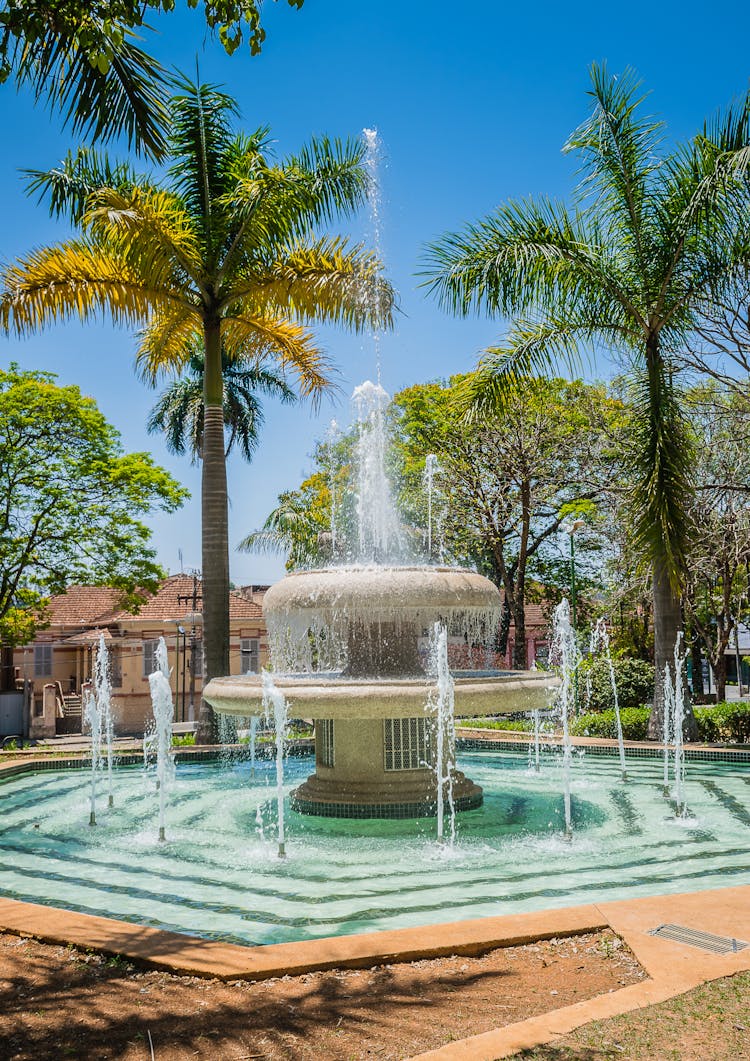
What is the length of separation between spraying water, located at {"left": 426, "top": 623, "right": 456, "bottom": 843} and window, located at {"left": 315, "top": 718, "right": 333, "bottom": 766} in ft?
3.49

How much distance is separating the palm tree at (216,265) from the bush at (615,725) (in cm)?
616

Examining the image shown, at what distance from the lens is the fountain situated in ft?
26.2

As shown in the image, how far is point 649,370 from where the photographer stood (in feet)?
42.6

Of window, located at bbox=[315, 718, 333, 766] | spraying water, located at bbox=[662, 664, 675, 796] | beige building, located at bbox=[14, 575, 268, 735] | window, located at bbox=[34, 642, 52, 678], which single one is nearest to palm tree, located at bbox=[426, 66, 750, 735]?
spraying water, located at bbox=[662, 664, 675, 796]

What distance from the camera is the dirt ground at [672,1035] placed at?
3.36 meters

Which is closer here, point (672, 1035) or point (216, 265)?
point (672, 1035)

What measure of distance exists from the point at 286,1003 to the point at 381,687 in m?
4.02

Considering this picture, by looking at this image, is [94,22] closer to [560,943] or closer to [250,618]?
[560,943]

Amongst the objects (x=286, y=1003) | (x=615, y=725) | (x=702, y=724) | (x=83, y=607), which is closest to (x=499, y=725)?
(x=615, y=725)

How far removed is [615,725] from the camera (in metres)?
14.9

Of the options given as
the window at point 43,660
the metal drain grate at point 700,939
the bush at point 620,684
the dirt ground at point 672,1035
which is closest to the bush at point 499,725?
the bush at point 620,684

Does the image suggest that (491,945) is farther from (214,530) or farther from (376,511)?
(214,530)

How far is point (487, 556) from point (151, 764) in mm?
15259

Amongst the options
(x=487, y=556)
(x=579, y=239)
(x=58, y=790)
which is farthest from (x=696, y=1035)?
(x=487, y=556)
